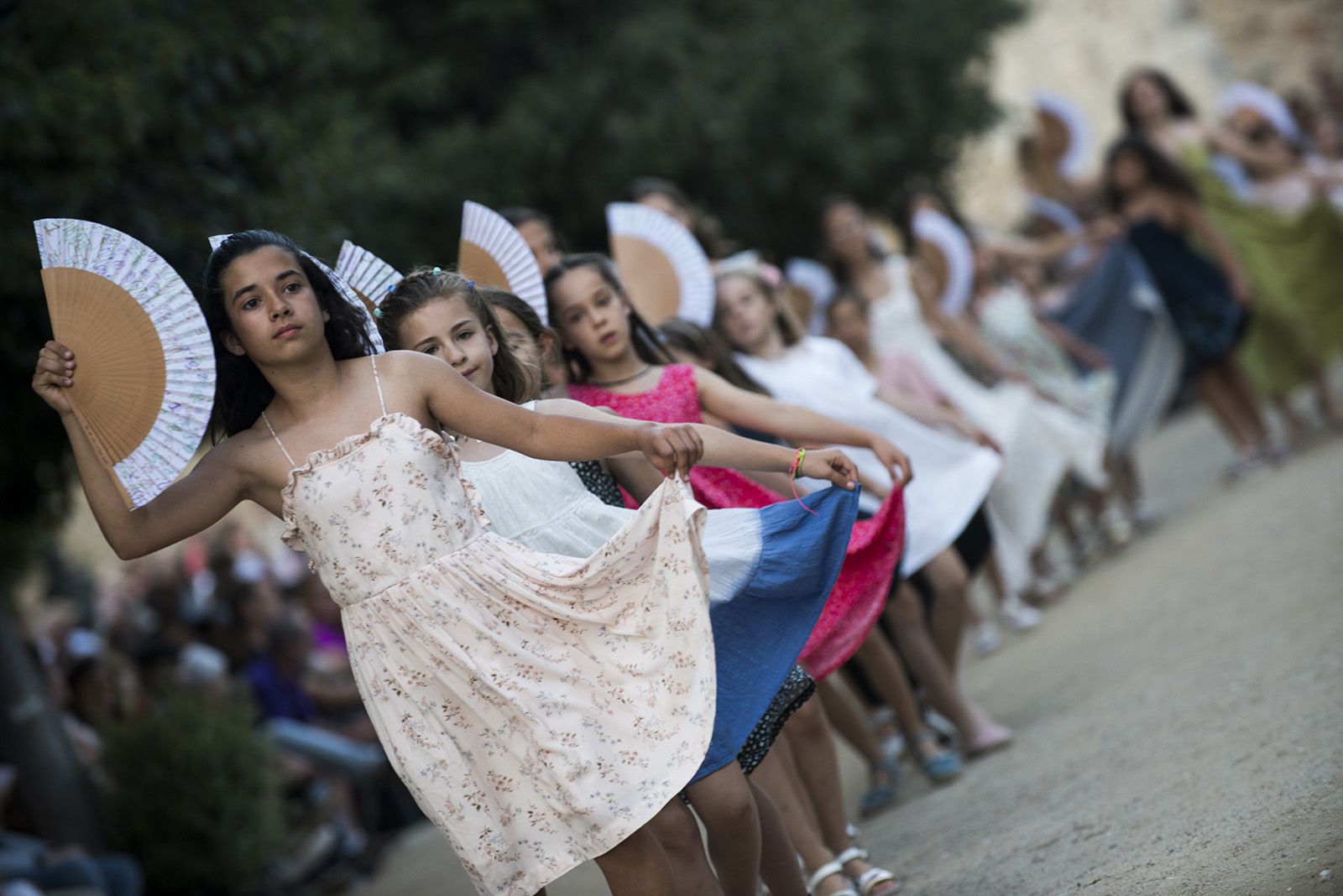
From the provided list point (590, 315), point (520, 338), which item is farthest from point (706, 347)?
point (520, 338)

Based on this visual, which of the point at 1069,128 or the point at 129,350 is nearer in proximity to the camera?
the point at 129,350

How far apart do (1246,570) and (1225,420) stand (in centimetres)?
289

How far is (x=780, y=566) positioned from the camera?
13.3 feet

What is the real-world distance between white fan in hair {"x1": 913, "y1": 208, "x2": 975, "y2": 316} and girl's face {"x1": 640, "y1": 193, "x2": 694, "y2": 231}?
2604 mm

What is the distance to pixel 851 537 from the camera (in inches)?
175

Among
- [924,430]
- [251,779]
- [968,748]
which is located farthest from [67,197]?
[968,748]

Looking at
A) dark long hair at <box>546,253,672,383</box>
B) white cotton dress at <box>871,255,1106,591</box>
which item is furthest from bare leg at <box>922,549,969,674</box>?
white cotton dress at <box>871,255,1106,591</box>

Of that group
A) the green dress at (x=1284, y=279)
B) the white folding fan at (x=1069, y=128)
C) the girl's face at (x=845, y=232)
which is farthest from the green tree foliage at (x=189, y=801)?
the white folding fan at (x=1069, y=128)

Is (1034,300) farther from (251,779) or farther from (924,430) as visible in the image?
(251,779)

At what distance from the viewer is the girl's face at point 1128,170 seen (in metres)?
9.77

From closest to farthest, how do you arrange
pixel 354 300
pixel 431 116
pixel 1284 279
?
1. pixel 354 300
2. pixel 1284 279
3. pixel 431 116

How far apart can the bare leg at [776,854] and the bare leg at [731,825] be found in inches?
10.3

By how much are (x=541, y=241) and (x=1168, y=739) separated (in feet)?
8.88

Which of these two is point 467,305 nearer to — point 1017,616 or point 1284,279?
point 1017,616
